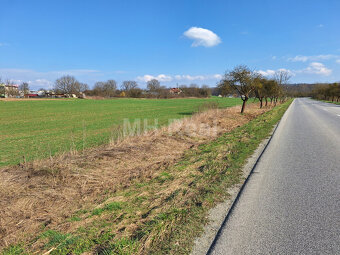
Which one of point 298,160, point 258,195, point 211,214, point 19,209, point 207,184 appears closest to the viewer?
point 211,214

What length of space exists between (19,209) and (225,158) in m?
5.22

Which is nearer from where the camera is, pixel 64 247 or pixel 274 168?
pixel 64 247

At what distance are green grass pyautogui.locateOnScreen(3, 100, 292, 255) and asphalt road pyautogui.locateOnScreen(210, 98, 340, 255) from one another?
47cm

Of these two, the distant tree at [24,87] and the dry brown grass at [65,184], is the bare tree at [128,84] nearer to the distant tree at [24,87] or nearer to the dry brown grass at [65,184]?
the distant tree at [24,87]

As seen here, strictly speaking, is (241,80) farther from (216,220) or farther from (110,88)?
(110,88)

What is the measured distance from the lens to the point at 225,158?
625cm

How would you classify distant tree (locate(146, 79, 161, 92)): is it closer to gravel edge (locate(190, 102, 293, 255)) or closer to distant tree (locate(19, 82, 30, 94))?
distant tree (locate(19, 82, 30, 94))

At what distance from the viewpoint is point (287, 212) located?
326 centimetres

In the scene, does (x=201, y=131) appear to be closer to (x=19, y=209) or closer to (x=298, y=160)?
(x=298, y=160)

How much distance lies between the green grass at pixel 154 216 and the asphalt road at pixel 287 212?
471mm

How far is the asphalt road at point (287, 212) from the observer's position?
2.52 meters

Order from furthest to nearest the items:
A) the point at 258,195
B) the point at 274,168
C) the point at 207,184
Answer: the point at 274,168
the point at 207,184
the point at 258,195

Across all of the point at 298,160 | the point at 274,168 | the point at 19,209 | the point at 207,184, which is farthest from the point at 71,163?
the point at 298,160

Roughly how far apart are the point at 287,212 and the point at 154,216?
217 cm
